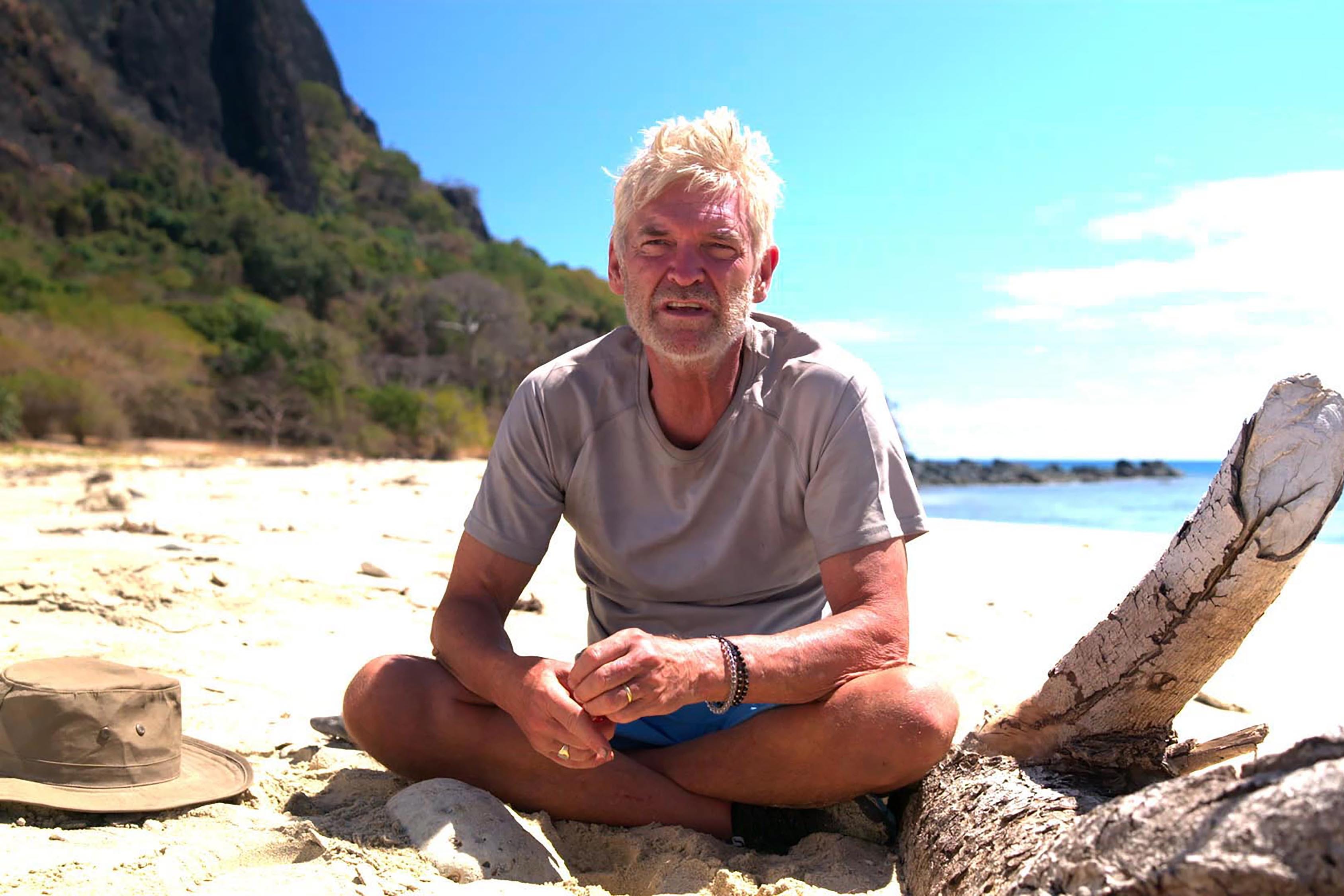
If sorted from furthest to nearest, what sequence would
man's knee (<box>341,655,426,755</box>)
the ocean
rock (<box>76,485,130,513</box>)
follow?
the ocean → rock (<box>76,485,130,513</box>) → man's knee (<box>341,655,426,755</box>)

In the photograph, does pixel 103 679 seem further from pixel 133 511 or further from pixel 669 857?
pixel 133 511

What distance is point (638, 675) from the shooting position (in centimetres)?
177

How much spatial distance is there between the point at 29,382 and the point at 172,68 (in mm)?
39137

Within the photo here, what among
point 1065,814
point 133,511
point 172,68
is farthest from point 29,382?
point 172,68

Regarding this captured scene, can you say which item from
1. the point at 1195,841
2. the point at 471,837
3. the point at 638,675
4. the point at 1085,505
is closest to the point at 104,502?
the point at 471,837

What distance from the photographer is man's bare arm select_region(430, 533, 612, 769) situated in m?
1.88

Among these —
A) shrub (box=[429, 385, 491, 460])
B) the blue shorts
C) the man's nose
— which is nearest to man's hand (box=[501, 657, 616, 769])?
the blue shorts

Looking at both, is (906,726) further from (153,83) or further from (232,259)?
(153,83)

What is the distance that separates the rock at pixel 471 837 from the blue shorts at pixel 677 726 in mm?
315

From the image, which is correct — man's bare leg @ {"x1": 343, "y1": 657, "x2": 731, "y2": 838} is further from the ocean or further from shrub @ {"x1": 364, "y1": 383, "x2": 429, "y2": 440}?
shrub @ {"x1": 364, "y1": 383, "x2": 429, "y2": 440}

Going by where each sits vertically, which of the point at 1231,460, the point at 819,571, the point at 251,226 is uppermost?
the point at 251,226

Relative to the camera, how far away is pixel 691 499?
7.54ft

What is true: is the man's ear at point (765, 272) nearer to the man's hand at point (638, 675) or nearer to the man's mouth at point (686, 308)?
the man's mouth at point (686, 308)

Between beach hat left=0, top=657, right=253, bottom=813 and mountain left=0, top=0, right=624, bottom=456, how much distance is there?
14.1 m
